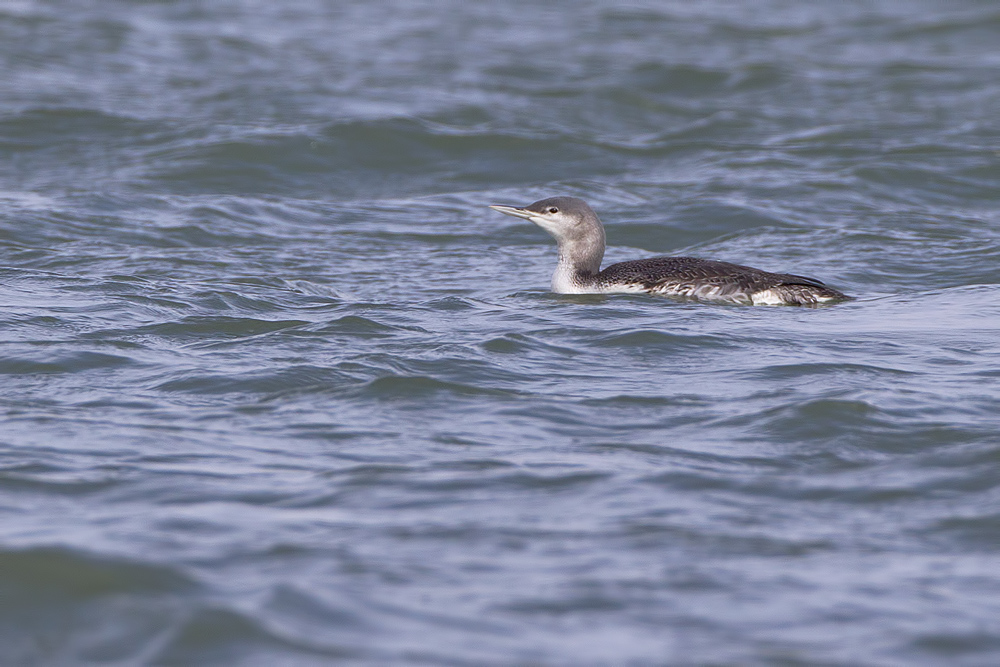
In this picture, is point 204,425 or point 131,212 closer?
point 204,425

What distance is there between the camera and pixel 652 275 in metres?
10.6

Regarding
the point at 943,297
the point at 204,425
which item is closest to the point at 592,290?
the point at 943,297

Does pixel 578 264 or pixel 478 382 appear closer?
pixel 478 382

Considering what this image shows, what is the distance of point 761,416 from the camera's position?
7.11 m

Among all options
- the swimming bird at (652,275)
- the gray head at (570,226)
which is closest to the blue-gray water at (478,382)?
the swimming bird at (652,275)

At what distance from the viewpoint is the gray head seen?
11188mm

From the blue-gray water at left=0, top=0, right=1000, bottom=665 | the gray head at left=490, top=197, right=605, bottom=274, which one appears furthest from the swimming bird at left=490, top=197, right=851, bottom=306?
the blue-gray water at left=0, top=0, right=1000, bottom=665

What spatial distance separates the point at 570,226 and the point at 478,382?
3.65m

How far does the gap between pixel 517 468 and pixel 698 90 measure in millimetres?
13850

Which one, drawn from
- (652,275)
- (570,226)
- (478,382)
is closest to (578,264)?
(570,226)

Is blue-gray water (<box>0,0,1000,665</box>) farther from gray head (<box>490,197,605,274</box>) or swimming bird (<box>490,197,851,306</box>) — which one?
gray head (<box>490,197,605,274</box>)

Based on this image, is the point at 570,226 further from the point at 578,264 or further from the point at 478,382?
the point at 478,382

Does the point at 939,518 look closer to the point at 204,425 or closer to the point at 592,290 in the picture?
the point at 204,425

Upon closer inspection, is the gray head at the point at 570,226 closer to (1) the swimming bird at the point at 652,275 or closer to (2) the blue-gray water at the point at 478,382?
(1) the swimming bird at the point at 652,275
